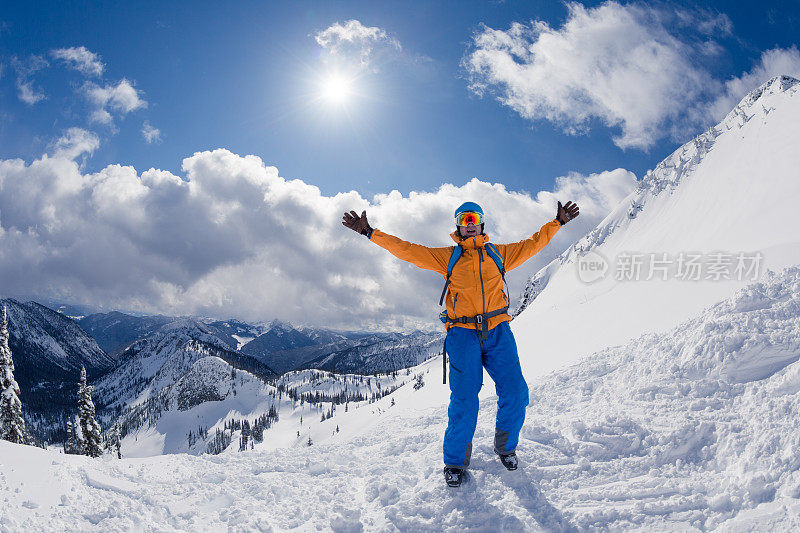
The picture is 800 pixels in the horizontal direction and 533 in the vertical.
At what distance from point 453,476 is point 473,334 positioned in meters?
1.86

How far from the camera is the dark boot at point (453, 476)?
16.6 feet

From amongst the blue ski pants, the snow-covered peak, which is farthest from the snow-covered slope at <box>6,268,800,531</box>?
the snow-covered peak

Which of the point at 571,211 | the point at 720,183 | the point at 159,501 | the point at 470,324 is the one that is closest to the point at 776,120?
the point at 720,183

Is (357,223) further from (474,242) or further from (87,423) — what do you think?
(87,423)

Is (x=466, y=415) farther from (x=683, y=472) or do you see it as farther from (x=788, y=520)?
(x=788, y=520)

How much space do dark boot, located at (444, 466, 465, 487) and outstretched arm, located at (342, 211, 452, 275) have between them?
2.69 metres

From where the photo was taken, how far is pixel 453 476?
5094 mm

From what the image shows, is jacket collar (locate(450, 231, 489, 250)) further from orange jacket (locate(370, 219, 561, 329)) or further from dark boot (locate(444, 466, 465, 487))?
dark boot (locate(444, 466, 465, 487))

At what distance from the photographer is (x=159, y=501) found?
5168 millimetres

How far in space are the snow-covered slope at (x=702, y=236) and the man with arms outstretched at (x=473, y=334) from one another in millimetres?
6735

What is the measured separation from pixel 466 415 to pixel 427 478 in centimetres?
106

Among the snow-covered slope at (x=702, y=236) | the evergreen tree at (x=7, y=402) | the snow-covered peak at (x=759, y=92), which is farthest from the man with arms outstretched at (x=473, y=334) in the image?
the snow-covered peak at (x=759, y=92)

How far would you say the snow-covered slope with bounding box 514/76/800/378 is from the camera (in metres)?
11.6

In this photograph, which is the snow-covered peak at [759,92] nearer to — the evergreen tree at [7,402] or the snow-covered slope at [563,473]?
the snow-covered slope at [563,473]
